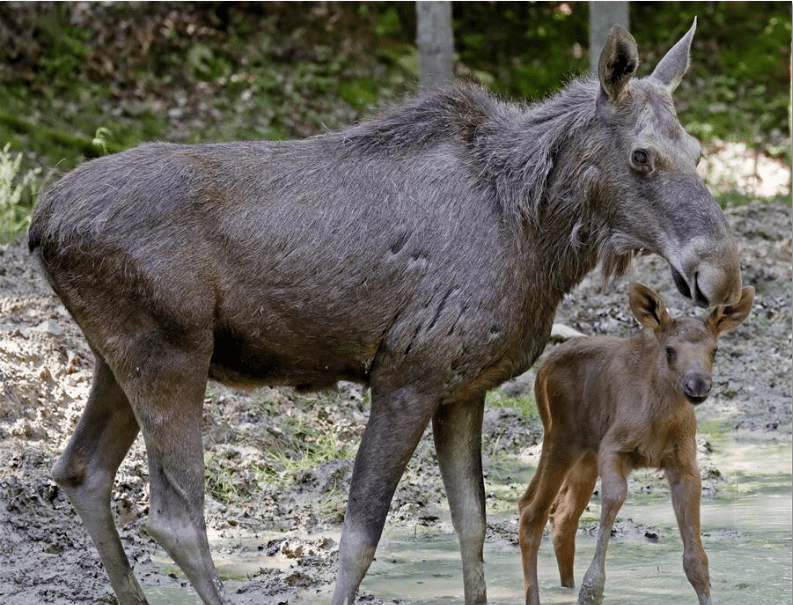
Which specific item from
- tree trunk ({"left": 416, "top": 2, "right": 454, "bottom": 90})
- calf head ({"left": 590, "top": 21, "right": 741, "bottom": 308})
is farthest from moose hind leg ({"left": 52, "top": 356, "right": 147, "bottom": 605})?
tree trunk ({"left": 416, "top": 2, "right": 454, "bottom": 90})

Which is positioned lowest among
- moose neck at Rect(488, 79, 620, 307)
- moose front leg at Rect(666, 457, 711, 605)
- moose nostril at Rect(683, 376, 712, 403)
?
moose front leg at Rect(666, 457, 711, 605)

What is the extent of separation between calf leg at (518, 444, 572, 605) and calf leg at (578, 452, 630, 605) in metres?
0.33

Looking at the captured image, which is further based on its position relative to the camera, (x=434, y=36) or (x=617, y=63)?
(x=434, y=36)

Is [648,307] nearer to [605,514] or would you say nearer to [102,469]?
[605,514]

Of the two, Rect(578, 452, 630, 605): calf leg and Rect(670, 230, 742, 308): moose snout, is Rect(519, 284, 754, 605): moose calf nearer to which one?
Rect(578, 452, 630, 605): calf leg

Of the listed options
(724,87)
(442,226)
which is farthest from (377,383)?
(724,87)

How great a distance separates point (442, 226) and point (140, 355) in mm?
1461

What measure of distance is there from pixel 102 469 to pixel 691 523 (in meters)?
2.83

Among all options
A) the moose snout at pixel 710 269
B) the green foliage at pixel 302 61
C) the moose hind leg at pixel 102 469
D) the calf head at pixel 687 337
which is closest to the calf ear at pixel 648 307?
the calf head at pixel 687 337

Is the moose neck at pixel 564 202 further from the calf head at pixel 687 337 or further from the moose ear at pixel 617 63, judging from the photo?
the calf head at pixel 687 337

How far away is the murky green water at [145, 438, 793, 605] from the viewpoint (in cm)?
609

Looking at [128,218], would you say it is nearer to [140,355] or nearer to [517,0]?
[140,355]

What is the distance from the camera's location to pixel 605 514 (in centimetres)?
581

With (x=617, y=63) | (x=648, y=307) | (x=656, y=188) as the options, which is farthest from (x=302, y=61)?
(x=656, y=188)
